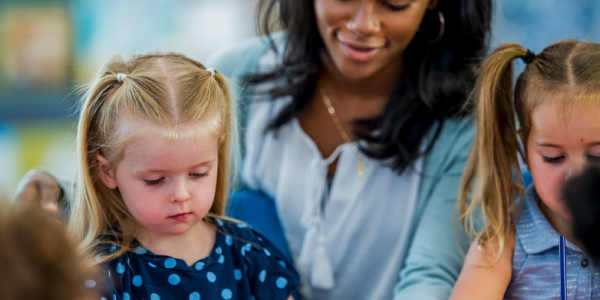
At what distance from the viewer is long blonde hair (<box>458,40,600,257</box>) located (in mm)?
897

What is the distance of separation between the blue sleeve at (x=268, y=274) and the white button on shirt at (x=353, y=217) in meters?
0.23

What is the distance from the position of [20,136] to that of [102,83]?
2.03 m

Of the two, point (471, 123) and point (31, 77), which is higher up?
point (471, 123)

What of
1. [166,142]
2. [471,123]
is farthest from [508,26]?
[166,142]

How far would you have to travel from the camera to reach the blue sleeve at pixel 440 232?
1.00 metres

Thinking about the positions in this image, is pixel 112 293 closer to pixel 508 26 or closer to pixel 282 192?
pixel 282 192

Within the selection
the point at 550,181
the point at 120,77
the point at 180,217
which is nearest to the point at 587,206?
the point at 550,181

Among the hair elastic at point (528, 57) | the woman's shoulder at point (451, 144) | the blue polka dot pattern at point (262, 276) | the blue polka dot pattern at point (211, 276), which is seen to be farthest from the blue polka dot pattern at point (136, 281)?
the hair elastic at point (528, 57)

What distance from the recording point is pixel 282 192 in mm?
1287

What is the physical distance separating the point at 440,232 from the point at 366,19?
474mm

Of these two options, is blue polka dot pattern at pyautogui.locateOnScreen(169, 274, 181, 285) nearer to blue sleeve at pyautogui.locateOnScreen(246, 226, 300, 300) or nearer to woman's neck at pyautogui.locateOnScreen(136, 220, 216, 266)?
woman's neck at pyautogui.locateOnScreen(136, 220, 216, 266)

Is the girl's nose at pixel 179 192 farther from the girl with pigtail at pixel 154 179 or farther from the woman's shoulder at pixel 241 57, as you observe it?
the woman's shoulder at pixel 241 57

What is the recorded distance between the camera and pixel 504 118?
1.02 m

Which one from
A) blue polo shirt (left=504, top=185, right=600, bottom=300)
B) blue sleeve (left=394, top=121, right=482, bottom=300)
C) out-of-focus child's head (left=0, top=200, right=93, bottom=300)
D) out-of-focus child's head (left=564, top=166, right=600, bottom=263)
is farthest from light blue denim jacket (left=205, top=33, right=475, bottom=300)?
out-of-focus child's head (left=0, top=200, right=93, bottom=300)
